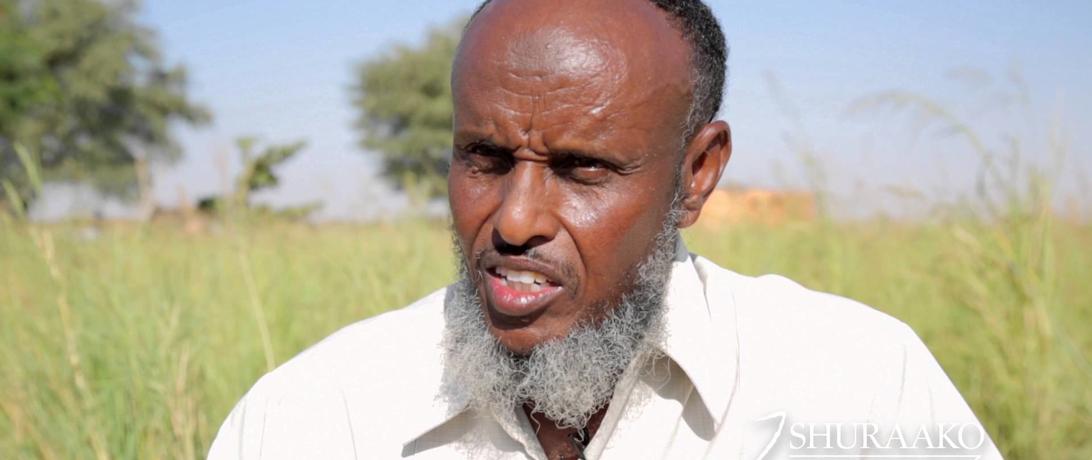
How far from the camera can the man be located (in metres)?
1.92

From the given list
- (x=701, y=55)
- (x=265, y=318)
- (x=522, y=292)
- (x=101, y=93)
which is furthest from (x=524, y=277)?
(x=101, y=93)

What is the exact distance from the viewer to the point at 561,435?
2.03 m

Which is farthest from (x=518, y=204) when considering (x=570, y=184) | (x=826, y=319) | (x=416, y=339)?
(x=826, y=319)

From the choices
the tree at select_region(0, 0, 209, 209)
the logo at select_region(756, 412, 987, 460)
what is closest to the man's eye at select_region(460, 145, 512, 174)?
the logo at select_region(756, 412, 987, 460)

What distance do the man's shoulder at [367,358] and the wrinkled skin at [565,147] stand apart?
0.22 meters

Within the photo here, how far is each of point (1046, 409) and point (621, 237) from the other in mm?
2101

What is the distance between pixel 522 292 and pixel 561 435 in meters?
0.35

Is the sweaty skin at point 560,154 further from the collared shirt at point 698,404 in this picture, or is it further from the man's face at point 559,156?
the collared shirt at point 698,404

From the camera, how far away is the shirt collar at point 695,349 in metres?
1.88

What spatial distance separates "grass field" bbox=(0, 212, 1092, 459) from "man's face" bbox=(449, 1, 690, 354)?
100 cm

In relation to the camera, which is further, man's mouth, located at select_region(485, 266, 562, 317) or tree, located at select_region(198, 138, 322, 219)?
tree, located at select_region(198, 138, 322, 219)

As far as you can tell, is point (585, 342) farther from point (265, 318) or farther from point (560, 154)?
point (265, 318)

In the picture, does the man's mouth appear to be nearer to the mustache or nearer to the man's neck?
the mustache

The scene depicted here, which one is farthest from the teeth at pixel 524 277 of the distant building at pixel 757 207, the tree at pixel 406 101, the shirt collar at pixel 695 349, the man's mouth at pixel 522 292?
the tree at pixel 406 101
